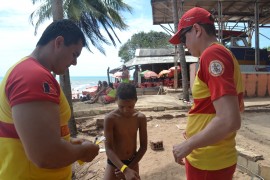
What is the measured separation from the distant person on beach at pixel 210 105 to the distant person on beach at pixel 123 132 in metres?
0.88

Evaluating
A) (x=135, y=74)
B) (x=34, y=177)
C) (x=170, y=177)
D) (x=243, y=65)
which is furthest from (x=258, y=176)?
(x=135, y=74)

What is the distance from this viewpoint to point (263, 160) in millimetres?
3971

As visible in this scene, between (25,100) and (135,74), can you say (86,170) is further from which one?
(135,74)

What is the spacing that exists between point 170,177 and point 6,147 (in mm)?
3378

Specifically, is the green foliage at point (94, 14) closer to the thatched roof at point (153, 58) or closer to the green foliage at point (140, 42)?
the thatched roof at point (153, 58)

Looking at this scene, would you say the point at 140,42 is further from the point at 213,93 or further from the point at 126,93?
the point at 213,93

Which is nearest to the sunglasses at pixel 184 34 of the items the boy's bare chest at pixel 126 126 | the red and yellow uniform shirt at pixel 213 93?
the red and yellow uniform shirt at pixel 213 93

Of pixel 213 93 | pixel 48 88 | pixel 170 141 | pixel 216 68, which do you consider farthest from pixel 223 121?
pixel 170 141

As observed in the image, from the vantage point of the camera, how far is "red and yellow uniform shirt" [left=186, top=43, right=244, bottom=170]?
151cm

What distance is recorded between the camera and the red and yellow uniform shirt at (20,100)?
1.20 metres

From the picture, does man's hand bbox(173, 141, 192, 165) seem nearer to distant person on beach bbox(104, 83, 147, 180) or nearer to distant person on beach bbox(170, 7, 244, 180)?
distant person on beach bbox(170, 7, 244, 180)

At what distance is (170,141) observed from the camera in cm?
618

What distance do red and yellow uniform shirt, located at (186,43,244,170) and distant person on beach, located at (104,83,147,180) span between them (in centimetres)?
89

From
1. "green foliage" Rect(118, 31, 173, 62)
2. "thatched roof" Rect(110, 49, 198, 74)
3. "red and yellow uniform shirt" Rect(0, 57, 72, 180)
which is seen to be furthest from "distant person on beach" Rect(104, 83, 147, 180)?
"green foliage" Rect(118, 31, 173, 62)
